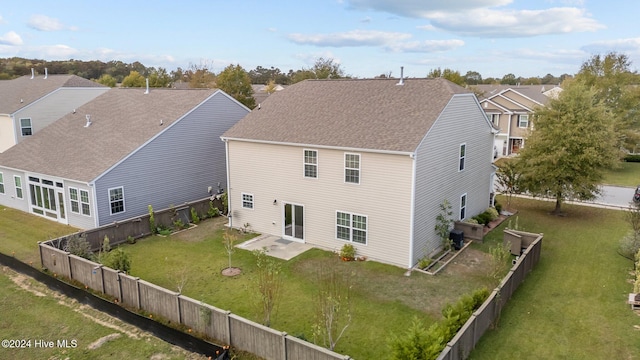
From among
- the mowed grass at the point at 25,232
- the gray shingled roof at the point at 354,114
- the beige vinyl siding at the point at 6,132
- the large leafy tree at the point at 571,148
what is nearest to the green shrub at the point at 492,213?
the large leafy tree at the point at 571,148

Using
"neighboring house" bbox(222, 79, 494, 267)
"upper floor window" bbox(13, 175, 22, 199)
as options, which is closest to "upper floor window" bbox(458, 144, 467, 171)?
"neighboring house" bbox(222, 79, 494, 267)

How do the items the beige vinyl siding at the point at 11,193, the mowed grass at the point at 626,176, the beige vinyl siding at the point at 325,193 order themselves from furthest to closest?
the mowed grass at the point at 626,176 < the beige vinyl siding at the point at 11,193 < the beige vinyl siding at the point at 325,193

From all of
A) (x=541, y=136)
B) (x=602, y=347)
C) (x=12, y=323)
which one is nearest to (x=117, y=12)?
(x=12, y=323)

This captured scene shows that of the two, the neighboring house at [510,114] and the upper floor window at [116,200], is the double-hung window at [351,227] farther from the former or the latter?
the neighboring house at [510,114]

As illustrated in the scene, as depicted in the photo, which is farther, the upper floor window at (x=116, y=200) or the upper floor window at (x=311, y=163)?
the upper floor window at (x=116, y=200)

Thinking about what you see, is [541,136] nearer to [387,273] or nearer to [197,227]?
[387,273]

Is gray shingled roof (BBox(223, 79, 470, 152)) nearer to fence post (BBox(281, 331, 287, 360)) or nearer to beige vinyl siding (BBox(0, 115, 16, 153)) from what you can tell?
fence post (BBox(281, 331, 287, 360))

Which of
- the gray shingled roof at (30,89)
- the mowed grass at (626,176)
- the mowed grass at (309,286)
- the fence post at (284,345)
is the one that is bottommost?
the mowed grass at (626,176)
